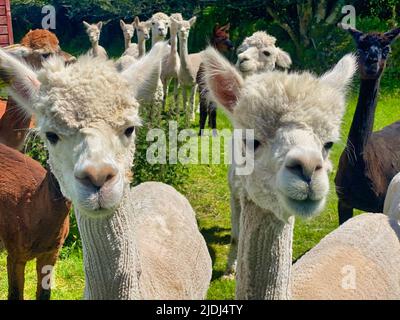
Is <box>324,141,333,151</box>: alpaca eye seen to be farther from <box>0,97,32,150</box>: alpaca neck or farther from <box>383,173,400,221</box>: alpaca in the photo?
<box>0,97,32,150</box>: alpaca neck

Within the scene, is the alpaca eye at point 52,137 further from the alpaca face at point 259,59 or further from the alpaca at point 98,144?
the alpaca face at point 259,59

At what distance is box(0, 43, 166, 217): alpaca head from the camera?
2211 millimetres

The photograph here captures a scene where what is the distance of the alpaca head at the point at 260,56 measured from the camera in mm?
5676

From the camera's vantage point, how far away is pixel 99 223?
2426mm

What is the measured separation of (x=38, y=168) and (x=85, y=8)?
15.5 m

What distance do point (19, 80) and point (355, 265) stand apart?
213 centimetres

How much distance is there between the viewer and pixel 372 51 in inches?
208

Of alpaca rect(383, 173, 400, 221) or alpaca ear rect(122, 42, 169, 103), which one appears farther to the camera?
alpaca rect(383, 173, 400, 221)

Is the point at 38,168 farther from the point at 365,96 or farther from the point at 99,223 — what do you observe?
the point at 365,96

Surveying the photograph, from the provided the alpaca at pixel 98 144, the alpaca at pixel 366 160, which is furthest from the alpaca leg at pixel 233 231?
the alpaca at pixel 98 144

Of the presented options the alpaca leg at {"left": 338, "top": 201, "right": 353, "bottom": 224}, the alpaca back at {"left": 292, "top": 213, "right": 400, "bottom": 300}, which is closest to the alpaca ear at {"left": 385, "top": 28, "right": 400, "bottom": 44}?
the alpaca leg at {"left": 338, "top": 201, "right": 353, "bottom": 224}

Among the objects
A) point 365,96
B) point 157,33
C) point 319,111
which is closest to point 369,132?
point 365,96

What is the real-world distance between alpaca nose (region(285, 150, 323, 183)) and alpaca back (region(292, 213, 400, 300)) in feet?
2.93

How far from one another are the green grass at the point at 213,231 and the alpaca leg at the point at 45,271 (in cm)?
69
